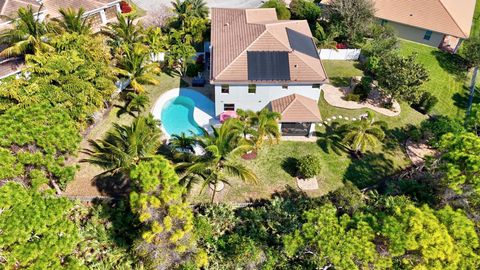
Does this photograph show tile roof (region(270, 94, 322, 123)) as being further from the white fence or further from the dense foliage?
the dense foliage

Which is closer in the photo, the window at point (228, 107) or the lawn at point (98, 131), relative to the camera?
the lawn at point (98, 131)

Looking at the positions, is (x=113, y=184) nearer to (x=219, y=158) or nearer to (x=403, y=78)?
(x=219, y=158)

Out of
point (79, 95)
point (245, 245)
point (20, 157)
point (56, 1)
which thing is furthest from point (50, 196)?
point (56, 1)

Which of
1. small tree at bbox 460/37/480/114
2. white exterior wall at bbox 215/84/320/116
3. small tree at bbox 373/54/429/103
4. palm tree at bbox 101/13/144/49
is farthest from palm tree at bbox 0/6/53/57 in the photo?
small tree at bbox 460/37/480/114

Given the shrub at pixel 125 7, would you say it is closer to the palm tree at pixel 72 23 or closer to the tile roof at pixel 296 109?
the palm tree at pixel 72 23

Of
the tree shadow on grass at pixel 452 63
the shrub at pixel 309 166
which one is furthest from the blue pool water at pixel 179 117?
the tree shadow on grass at pixel 452 63

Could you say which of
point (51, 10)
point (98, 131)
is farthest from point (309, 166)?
point (51, 10)

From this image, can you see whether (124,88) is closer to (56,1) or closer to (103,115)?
(103,115)
